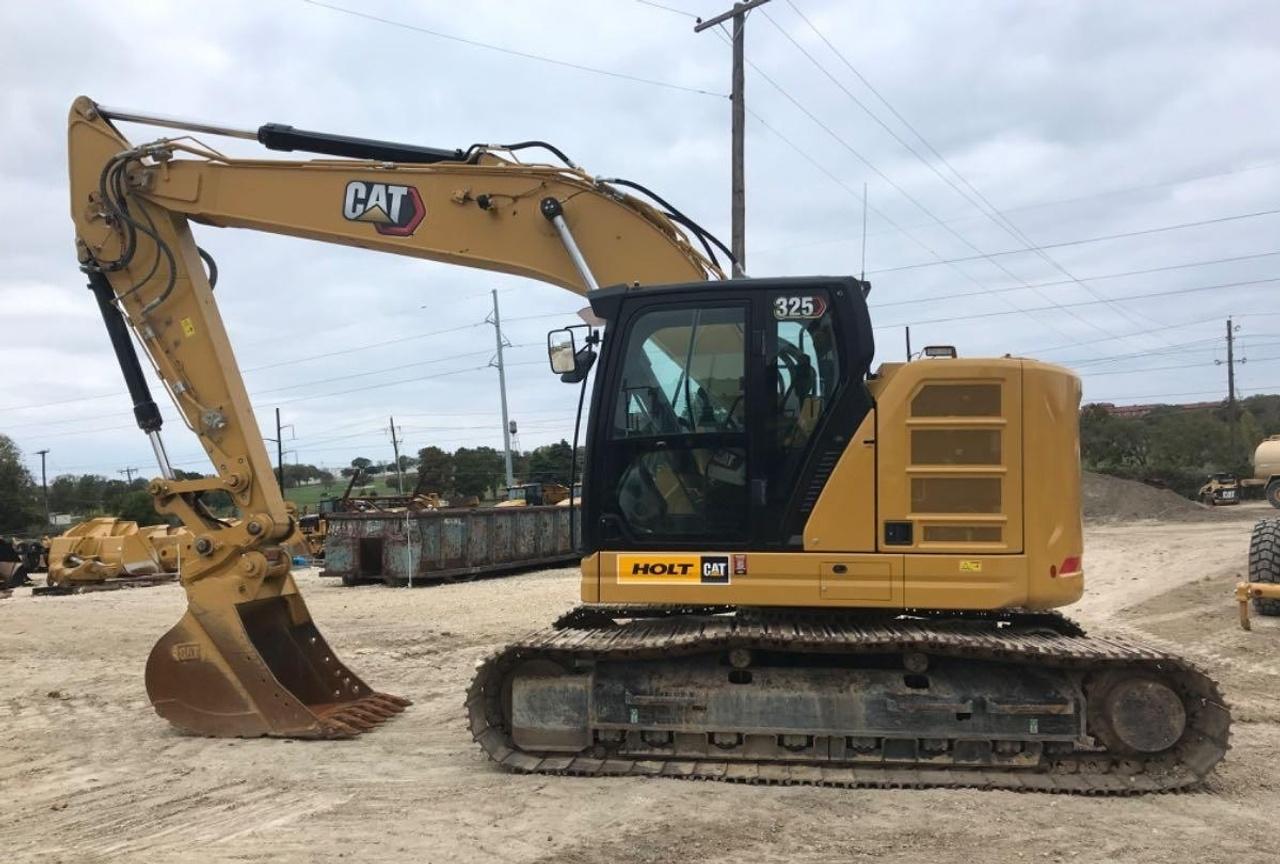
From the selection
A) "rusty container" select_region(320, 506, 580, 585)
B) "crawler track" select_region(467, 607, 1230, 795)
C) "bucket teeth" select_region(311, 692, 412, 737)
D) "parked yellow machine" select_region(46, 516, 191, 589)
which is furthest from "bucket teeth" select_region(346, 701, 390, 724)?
"parked yellow machine" select_region(46, 516, 191, 589)

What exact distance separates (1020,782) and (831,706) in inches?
42.4

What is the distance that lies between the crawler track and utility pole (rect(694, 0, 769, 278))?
1142cm

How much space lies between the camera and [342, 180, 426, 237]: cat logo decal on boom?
6.90 m

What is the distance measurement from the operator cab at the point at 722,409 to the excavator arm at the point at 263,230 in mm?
952

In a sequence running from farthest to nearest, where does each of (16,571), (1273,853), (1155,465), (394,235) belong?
1. (1155,465)
2. (16,571)
3. (394,235)
4. (1273,853)

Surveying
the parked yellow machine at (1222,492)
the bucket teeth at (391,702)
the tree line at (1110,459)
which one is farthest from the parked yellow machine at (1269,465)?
the bucket teeth at (391,702)

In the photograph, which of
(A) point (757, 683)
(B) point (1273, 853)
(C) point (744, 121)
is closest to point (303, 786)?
(A) point (757, 683)

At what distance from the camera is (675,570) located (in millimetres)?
5539

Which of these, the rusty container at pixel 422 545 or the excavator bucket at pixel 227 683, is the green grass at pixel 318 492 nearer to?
the rusty container at pixel 422 545

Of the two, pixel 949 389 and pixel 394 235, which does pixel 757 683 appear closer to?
pixel 949 389

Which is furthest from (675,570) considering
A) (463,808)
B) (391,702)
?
(391,702)

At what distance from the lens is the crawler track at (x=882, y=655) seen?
5.20 metres

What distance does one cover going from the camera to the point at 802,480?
17.9ft

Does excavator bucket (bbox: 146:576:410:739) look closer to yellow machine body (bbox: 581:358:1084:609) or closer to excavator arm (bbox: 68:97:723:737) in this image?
excavator arm (bbox: 68:97:723:737)
